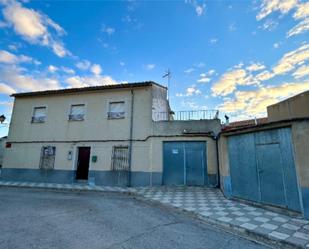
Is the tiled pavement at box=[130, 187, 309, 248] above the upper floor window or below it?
below

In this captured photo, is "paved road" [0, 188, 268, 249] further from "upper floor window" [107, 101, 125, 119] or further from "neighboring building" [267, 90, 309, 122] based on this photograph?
"neighboring building" [267, 90, 309, 122]

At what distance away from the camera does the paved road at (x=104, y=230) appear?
11.6 ft

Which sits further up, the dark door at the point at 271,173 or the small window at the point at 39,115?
the small window at the point at 39,115

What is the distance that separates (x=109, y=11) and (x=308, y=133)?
9.30 meters

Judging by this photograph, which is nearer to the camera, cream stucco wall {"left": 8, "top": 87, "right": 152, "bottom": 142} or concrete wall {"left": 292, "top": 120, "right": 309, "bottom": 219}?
concrete wall {"left": 292, "top": 120, "right": 309, "bottom": 219}

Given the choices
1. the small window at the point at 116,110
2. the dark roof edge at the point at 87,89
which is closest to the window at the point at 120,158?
the small window at the point at 116,110

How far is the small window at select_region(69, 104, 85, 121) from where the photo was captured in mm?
13141

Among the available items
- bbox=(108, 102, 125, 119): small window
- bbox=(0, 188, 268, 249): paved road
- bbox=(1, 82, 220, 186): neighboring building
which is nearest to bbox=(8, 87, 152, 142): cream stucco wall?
bbox=(1, 82, 220, 186): neighboring building

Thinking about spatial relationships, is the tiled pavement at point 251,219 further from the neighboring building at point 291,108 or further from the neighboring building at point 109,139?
the neighboring building at point 291,108

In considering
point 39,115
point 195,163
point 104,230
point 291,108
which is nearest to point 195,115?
point 195,163

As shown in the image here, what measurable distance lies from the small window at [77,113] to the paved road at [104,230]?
7.72 m

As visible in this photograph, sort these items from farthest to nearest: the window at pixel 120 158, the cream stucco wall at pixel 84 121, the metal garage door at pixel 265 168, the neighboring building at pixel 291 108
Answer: the cream stucco wall at pixel 84 121
the window at pixel 120 158
the neighboring building at pixel 291 108
the metal garage door at pixel 265 168

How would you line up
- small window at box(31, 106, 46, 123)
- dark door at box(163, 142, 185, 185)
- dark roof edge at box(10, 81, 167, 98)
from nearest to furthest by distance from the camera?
dark door at box(163, 142, 185, 185)
dark roof edge at box(10, 81, 167, 98)
small window at box(31, 106, 46, 123)

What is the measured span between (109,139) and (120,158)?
4.73 feet
